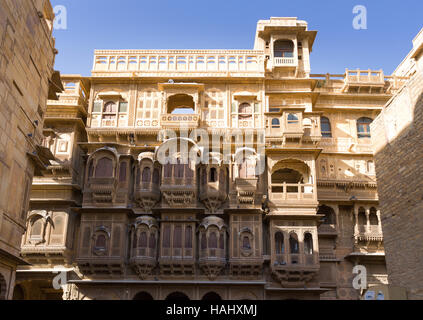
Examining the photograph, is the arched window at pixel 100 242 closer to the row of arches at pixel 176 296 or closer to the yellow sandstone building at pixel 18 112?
the row of arches at pixel 176 296

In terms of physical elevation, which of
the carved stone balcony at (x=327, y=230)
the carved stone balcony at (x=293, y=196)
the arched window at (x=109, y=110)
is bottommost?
the carved stone balcony at (x=327, y=230)

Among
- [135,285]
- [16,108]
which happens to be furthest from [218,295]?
[16,108]

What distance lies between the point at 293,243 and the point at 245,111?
8.74 metres

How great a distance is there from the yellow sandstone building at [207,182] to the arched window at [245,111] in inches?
2.5

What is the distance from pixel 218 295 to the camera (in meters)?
27.7

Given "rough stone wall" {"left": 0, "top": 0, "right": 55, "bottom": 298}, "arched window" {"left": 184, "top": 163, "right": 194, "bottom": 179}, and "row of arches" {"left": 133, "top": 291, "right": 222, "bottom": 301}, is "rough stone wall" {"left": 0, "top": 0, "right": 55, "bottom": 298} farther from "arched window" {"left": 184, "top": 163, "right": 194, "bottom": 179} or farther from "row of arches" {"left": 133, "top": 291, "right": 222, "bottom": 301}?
"row of arches" {"left": 133, "top": 291, "right": 222, "bottom": 301}

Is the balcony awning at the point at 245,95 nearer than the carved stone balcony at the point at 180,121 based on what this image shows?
No

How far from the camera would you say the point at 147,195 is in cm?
2694

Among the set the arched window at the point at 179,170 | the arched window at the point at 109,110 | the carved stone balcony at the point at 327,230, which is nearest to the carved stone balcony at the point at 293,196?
the carved stone balcony at the point at 327,230

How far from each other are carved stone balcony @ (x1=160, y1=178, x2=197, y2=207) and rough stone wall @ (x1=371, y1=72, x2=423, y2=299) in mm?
10378

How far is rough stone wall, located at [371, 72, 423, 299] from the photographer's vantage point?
58.6ft

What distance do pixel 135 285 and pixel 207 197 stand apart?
6286 millimetres

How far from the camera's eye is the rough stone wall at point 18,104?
53.1 ft

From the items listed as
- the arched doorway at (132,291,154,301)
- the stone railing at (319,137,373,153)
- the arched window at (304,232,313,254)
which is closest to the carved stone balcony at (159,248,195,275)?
the arched doorway at (132,291,154,301)
